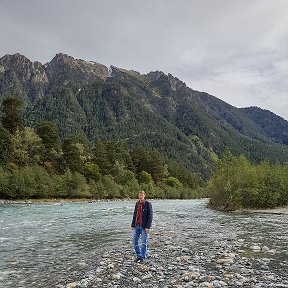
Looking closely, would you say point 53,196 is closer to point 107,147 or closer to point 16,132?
point 16,132

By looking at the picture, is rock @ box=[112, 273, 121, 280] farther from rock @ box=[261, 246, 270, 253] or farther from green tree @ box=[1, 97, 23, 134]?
green tree @ box=[1, 97, 23, 134]

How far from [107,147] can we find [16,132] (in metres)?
43.4

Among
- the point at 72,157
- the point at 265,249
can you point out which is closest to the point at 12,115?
the point at 72,157

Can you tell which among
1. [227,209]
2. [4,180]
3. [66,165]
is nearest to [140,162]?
[66,165]

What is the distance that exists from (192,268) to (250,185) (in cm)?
5299

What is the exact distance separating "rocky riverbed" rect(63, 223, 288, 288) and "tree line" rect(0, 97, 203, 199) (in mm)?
78915

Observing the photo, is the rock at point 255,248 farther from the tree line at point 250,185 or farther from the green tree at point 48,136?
the green tree at point 48,136

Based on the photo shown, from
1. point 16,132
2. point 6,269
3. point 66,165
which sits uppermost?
point 16,132

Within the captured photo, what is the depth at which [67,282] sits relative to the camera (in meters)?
14.5

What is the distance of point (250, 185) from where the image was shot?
6619 cm

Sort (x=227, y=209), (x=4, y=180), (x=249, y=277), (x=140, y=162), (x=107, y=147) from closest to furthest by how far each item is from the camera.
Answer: (x=249, y=277) → (x=227, y=209) → (x=4, y=180) → (x=107, y=147) → (x=140, y=162)

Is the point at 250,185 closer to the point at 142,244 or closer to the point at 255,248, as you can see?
the point at 255,248

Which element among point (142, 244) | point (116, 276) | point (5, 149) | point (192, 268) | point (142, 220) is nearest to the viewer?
point (116, 276)

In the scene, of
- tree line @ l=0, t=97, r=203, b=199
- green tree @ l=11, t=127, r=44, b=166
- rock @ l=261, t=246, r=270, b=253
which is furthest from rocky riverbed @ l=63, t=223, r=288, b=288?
green tree @ l=11, t=127, r=44, b=166
